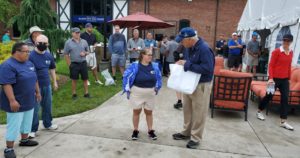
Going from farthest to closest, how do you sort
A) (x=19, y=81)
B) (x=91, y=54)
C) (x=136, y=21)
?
(x=136, y=21)
(x=91, y=54)
(x=19, y=81)

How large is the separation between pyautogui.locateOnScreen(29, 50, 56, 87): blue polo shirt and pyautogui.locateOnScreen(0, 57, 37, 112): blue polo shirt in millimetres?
502

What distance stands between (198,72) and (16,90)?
2.49m

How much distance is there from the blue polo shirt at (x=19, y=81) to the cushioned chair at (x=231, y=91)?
3.66 metres

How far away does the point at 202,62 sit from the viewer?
13.0 feet

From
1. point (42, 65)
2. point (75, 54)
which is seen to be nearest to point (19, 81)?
point (42, 65)

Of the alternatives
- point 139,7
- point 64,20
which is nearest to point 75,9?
point 64,20

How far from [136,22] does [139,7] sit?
11.6m

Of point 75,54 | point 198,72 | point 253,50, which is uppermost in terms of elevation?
point 253,50

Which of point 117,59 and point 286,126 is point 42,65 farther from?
point 117,59

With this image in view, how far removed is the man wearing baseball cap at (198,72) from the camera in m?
3.96

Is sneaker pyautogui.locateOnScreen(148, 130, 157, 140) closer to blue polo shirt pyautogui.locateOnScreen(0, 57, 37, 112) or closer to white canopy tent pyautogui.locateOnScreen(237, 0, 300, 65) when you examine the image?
blue polo shirt pyautogui.locateOnScreen(0, 57, 37, 112)

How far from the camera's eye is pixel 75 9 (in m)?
23.0

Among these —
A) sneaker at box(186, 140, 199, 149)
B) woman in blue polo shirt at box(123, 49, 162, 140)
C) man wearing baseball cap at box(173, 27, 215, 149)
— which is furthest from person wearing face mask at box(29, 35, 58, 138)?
sneaker at box(186, 140, 199, 149)

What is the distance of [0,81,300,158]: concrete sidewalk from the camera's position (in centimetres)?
410
